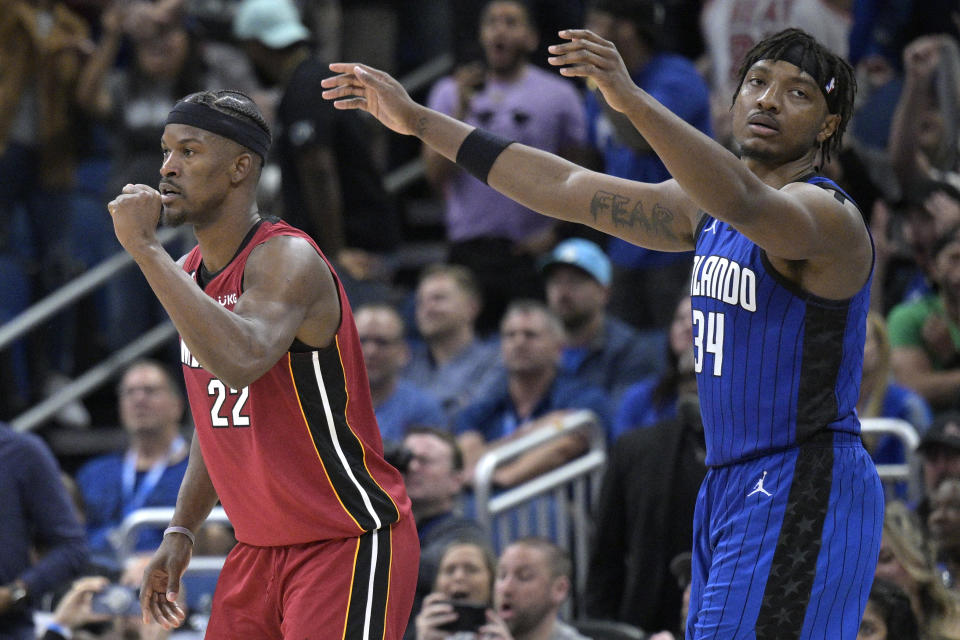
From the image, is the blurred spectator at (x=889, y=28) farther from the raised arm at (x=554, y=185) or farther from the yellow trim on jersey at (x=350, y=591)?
the yellow trim on jersey at (x=350, y=591)

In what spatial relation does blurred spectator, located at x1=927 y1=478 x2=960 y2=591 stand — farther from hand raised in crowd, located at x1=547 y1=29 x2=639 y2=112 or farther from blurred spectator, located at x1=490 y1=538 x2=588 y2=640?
hand raised in crowd, located at x1=547 y1=29 x2=639 y2=112

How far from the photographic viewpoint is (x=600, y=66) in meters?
3.86

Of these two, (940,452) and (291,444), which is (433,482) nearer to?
(940,452)

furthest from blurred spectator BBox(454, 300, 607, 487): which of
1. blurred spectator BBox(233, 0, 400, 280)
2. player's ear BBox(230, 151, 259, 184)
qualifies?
player's ear BBox(230, 151, 259, 184)

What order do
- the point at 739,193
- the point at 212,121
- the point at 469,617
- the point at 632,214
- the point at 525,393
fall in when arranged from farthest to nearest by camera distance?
the point at 525,393 < the point at 469,617 < the point at 632,214 < the point at 212,121 < the point at 739,193

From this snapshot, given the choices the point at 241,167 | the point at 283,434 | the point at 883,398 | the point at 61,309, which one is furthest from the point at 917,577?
the point at 61,309

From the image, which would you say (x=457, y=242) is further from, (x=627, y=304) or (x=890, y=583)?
(x=890, y=583)

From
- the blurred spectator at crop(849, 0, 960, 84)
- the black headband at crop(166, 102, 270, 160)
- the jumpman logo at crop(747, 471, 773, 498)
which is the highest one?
the blurred spectator at crop(849, 0, 960, 84)

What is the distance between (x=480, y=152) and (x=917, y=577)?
9.77 feet

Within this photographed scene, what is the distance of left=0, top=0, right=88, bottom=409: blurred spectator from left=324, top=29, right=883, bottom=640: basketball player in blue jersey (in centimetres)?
694

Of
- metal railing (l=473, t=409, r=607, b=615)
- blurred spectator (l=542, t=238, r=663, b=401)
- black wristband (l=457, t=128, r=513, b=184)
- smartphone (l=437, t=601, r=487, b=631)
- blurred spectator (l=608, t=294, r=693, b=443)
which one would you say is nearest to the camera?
black wristband (l=457, t=128, r=513, b=184)

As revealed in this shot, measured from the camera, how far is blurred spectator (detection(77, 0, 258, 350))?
9.91 meters

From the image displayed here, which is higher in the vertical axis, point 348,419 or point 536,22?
point 536,22

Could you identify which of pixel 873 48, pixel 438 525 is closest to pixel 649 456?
pixel 438 525
